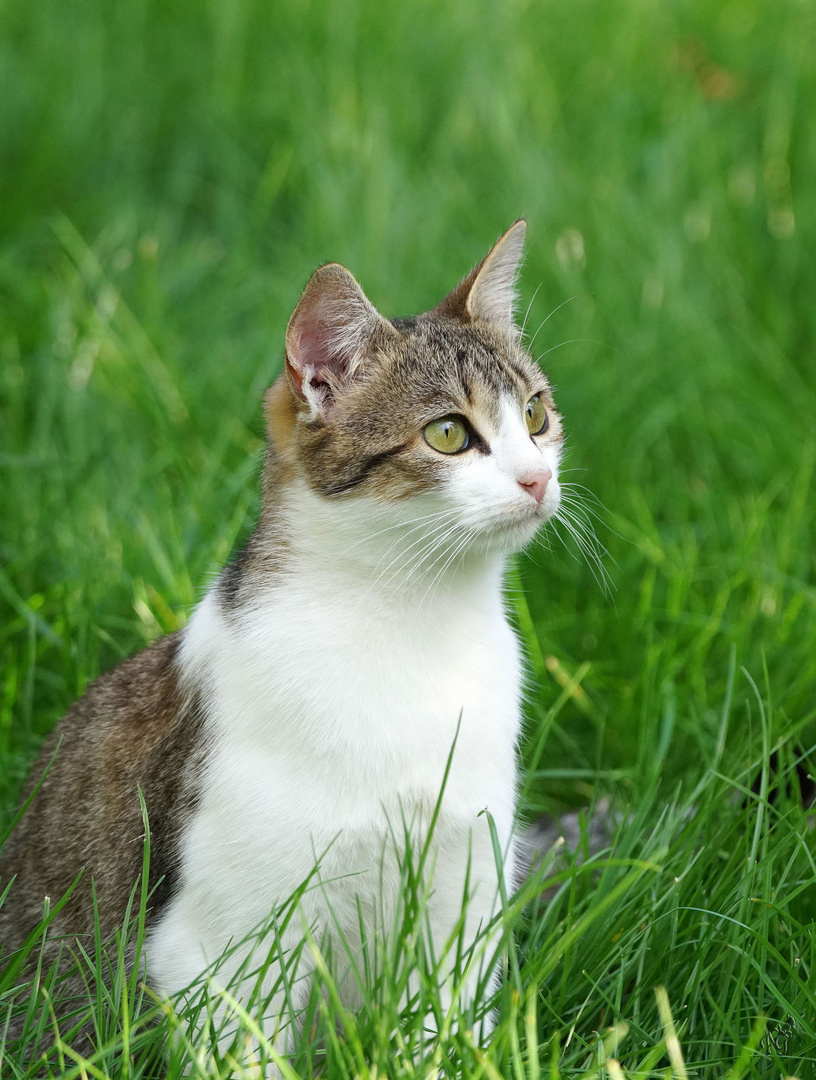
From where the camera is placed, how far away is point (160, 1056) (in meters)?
2.42

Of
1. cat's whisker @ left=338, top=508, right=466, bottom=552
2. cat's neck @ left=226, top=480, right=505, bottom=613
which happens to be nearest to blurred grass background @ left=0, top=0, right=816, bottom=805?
cat's neck @ left=226, top=480, right=505, bottom=613

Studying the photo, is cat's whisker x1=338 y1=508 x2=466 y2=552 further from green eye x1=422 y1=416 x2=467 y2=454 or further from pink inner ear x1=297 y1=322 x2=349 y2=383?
pink inner ear x1=297 y1=322 x2=349 y2=383

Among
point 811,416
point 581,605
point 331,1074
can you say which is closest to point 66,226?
point 581,605

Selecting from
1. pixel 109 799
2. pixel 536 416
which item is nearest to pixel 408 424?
pixel 536 416

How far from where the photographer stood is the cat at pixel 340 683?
8.15ft

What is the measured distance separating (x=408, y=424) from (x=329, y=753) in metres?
0.71

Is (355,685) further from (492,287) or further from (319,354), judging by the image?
(492,287)

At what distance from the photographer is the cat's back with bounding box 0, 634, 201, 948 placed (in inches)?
104

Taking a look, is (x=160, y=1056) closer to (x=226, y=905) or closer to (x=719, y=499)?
(x=226, y=905)

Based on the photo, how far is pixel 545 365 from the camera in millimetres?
4742

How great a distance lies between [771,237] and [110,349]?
2832 mm

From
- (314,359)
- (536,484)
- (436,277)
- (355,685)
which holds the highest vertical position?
(436,277)

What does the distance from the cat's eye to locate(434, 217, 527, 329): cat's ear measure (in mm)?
291

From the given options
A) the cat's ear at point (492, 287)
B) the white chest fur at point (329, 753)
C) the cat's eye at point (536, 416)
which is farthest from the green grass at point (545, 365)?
the cat's ear at point (492, 287)
